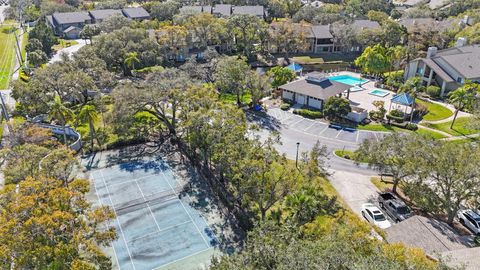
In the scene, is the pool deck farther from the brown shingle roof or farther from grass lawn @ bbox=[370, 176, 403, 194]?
grass lawn @ bbox=[370, 176, 403, 194]

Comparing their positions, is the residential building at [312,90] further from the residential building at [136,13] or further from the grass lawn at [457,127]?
the residential building at [136,13]

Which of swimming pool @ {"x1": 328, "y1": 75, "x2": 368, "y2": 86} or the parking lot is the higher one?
swimming pool @ {"x1": 328, "y1": 75, "x2": 368, "y2": 86}

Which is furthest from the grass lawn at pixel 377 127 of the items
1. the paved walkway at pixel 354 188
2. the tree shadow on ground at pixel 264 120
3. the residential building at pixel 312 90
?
the paved walkway at pixel 354 188

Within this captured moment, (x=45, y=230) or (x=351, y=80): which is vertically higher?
(x=45, y=230)

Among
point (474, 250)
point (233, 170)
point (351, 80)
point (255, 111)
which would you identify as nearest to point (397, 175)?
point (474, 250)

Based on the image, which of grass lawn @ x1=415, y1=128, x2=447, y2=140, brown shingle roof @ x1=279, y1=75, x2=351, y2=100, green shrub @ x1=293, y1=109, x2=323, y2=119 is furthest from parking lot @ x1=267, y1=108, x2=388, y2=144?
grass lawn @ x1=415, y1=128, x2=447, y2=140

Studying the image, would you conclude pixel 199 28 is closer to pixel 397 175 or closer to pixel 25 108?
pixel 25 108
